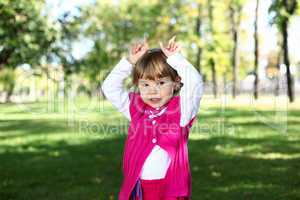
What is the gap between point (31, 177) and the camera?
27.3ft

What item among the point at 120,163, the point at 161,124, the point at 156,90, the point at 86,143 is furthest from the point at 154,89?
the point at 86,143

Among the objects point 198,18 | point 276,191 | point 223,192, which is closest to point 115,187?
point 223,192

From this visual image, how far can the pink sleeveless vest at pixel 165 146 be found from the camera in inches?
140

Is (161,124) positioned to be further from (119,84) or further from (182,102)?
(119,84)

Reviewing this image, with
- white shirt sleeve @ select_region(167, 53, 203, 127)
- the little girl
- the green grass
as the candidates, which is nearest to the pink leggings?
the little girl

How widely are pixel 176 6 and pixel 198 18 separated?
8.44 ft

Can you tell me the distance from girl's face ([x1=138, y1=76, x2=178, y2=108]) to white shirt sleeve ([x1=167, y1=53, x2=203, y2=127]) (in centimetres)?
10

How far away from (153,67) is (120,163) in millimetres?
6266

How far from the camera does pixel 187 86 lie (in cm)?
361

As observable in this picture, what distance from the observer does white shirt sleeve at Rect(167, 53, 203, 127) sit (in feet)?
→ 11.6

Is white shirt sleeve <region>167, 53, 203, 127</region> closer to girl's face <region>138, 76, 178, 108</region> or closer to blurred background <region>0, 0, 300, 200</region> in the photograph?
girl's face <region>138, 76, 178, 108</region>

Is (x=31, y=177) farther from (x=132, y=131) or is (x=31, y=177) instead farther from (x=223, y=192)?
(x=132, y=131)

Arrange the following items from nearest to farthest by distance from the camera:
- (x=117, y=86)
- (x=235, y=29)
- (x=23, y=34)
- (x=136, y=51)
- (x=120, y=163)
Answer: (x=136, y=51)
(x=117, y=86)
(x=23, y=34)
(x=120, y=163)
(x=235, y=29)

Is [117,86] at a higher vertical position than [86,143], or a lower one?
higher
